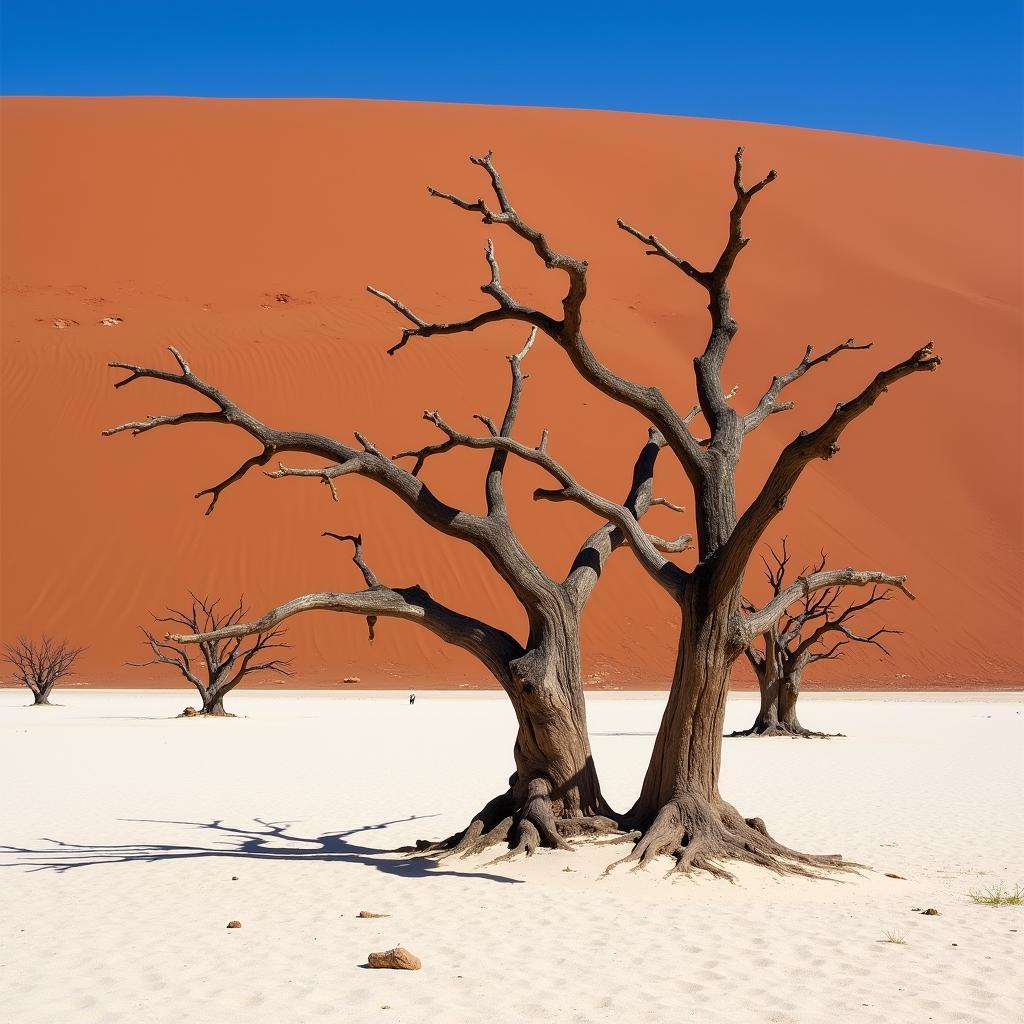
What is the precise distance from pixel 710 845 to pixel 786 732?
11978mm

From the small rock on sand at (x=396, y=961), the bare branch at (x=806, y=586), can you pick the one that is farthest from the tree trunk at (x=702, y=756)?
the small rock on sand at (x=396, y=961)

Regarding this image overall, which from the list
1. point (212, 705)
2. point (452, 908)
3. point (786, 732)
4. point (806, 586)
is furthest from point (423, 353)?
point (452, 908)

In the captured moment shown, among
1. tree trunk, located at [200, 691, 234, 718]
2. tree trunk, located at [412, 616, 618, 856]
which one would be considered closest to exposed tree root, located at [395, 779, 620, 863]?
tree trunk, located at [412, 616, 618, 856]

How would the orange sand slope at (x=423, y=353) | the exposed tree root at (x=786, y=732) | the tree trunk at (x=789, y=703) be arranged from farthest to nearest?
the orange sand slope at (x=423, y=353)
the tree trunk at (x=789, y=703)
the exposed tree root at (x=786, y=732)

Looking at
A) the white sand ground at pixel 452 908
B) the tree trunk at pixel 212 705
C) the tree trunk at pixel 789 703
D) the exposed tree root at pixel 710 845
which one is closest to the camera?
the white sand ground at pixel 452 908

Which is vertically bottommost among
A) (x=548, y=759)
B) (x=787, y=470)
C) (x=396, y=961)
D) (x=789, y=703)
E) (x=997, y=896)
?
(x=396, y=961)

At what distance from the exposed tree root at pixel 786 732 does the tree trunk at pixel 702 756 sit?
11.3m

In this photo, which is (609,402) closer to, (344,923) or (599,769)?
(599,769)

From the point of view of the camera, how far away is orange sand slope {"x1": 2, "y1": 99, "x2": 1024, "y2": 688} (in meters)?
33.5

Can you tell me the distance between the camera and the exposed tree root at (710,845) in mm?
6953

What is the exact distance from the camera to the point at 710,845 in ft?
23.5

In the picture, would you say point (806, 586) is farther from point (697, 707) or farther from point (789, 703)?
point (789, 703)

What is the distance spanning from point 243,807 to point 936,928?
6.79 meters

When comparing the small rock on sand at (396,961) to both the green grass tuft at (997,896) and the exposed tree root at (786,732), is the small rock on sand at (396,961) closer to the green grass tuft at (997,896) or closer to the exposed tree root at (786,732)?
the green grass tuft at (997,896)
